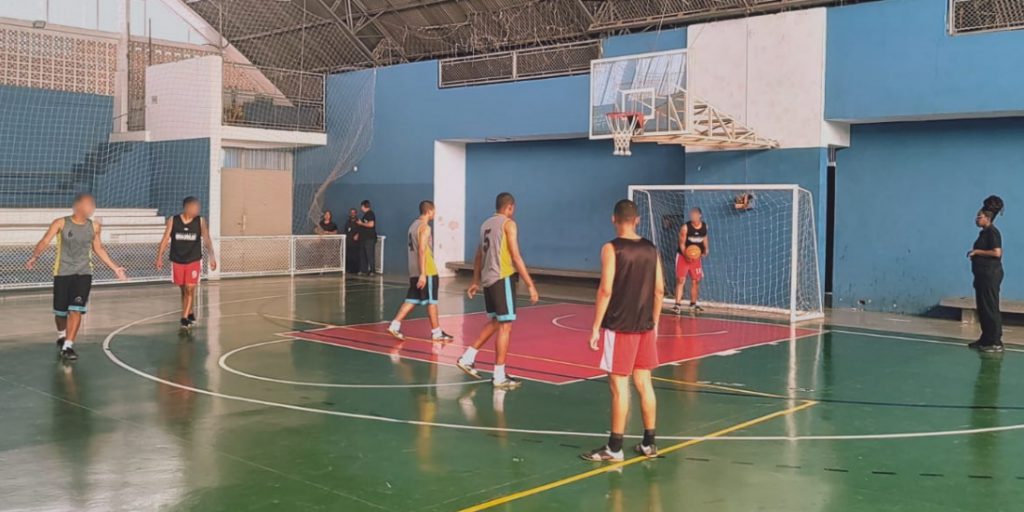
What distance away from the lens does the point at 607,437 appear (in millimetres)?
7699

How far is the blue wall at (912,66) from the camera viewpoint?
48.5 feet

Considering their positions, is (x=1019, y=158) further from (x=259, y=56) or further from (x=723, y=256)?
(x=259, y=56)

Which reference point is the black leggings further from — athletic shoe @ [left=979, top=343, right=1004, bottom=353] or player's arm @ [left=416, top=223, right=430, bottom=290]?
player's arm @ [left=416, top=223, right=430, bottom=290]

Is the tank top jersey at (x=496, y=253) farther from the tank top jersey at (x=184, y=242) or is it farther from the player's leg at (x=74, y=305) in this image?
the tank top jersey at (x=184, y=242)

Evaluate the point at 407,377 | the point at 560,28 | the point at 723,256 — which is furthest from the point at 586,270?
the point at 407,377

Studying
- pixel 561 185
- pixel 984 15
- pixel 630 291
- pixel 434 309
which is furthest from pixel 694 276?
pixel 630 291

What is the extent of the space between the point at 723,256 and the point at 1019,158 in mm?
5258

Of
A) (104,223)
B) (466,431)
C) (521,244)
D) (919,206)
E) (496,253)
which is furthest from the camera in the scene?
(521,244)

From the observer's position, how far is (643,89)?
1580 cm

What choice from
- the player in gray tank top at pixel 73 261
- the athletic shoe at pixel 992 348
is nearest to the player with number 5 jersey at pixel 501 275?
the player in gray tank top at pixel 73 261

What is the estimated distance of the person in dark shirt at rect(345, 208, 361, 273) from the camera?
79.6 ft

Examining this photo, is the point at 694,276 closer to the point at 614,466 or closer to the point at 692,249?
the point at 692,249

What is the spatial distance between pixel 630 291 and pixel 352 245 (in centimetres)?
1818

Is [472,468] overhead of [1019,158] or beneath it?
beneath
